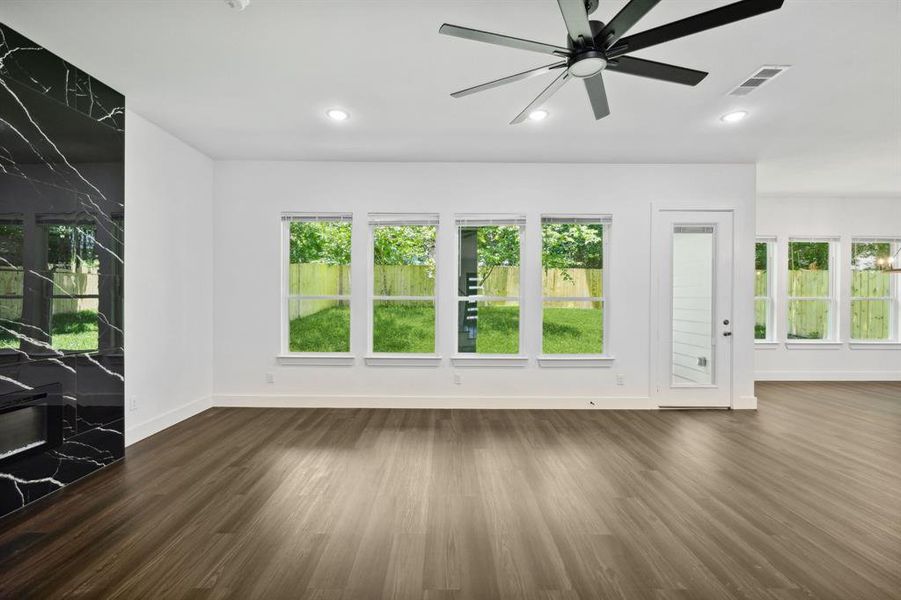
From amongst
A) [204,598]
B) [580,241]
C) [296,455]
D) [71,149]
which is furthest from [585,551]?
[71,149]

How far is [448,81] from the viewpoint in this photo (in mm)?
3025

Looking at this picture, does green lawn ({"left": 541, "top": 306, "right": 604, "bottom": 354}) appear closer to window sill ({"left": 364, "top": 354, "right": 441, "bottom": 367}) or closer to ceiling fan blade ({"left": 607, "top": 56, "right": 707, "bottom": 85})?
window sill ({"left": 364, "top": 354, "right": 441, "bottom": 367})

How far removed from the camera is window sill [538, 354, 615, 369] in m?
4.78

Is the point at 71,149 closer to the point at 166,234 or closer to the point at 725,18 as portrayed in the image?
the point at 166,234

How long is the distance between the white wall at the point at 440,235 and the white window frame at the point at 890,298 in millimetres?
3388

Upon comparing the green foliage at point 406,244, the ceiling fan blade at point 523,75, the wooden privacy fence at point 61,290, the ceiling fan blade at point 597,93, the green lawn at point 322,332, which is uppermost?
the ceiling fan blade at point 597,93

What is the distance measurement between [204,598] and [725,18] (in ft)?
10.8

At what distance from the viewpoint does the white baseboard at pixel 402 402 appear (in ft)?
15.6

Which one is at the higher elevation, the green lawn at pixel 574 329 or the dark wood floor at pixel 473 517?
the green lawn at pixel 574 329

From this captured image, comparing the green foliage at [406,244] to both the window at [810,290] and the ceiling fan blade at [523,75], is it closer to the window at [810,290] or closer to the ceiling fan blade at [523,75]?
the ceiling fan blade at [523,75]

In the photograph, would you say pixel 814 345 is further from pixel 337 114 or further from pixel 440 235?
pixel 337 114

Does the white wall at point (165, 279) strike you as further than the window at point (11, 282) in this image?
Yes

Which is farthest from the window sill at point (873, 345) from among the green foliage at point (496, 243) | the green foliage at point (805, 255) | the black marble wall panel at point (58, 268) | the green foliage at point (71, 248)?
the green foliage at point (71, 248)

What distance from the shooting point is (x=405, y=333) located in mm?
4949
